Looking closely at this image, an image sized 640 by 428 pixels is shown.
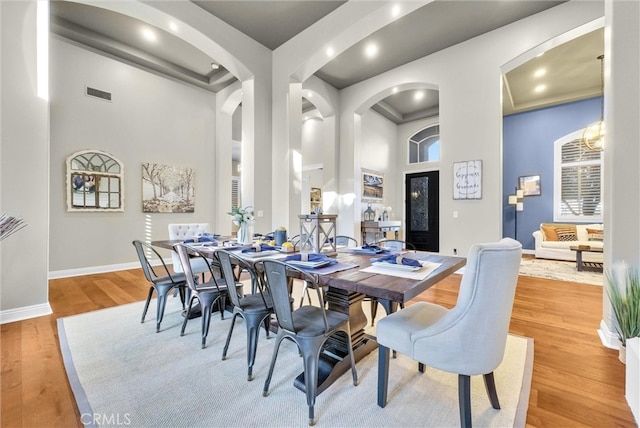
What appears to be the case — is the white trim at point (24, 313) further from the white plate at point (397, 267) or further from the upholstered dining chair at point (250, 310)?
the white plate at point (397, 267)

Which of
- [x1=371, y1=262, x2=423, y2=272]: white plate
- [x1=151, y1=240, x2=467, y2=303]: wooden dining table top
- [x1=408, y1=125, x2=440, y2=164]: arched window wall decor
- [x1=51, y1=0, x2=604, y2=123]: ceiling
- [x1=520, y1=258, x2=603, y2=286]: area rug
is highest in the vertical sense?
[x1=51, y1=0, x2=604, y2=123]: ceiling

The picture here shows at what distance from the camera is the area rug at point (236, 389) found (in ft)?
4.81

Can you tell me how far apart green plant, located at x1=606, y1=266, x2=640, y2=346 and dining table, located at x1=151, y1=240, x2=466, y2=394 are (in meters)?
1.13

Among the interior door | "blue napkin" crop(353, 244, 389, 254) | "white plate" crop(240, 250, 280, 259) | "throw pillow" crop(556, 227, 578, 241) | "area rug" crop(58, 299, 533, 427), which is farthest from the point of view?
the interior door

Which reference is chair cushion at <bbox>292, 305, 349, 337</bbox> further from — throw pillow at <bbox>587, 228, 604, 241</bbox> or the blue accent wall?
the blue accent wall

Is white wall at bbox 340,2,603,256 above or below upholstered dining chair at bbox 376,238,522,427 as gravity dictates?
above

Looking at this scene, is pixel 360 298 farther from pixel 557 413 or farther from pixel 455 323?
pixel 557 413

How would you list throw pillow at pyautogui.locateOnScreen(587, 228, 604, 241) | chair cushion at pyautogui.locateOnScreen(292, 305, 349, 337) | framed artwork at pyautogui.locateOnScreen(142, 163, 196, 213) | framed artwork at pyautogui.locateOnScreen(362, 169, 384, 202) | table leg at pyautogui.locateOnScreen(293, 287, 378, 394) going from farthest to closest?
framed artwork at pyautogui.locateOnScreen(362, 169, 384, 202) < throw pillow at pyautogui.locateOnScreen(587, 228, 604, 241) < framed artwork at pyautogui.locateOnScreen(142, 163, 196, 213) < table leg at pyautogui.locateOnScreen(293, 287, 378, 394) < chair cushion at pyautogui.locateOnScreen(292, 305, 349, 337)

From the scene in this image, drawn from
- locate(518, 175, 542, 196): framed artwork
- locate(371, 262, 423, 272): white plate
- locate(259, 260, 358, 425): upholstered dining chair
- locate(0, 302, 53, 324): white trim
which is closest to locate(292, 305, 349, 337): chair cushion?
locate(259, 260, 358, 425): upholstered dining chair

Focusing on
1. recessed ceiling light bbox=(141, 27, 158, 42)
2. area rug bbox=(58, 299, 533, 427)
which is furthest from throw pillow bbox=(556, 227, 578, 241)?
recessed ceiling light bbox=(141, 27, 158, 42)

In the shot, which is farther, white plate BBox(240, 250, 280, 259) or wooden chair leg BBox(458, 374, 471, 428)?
white plate BBox(240, 250, 280, 259)

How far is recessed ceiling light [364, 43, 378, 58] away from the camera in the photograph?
181 inches

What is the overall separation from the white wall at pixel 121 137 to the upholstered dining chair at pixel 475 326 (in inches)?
213

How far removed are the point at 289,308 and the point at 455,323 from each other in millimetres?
839
